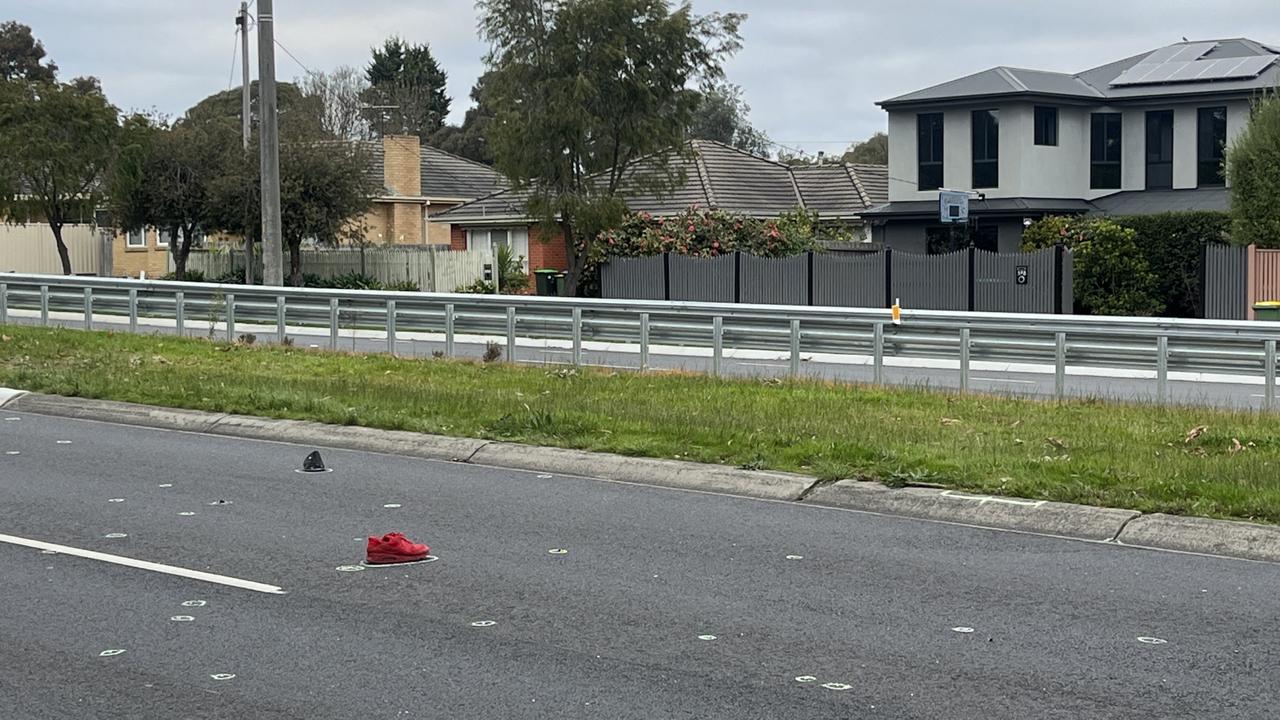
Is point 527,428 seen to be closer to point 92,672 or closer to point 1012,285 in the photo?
point 92,672

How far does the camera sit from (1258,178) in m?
32.4

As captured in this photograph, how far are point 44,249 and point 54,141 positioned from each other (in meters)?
10.7

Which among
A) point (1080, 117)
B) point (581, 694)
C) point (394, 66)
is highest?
point (394, 66)

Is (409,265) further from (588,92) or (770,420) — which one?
(770,420)

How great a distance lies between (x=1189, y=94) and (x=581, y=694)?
40.6m

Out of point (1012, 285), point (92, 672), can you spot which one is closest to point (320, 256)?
point (1012, 285)

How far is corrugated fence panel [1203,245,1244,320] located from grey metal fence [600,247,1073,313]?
297 cm

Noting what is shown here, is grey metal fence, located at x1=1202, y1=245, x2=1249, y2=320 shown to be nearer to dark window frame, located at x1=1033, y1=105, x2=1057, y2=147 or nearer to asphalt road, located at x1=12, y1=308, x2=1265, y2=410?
dark window frame, located at x1=1033, y1=105, x2=1057, y2=147

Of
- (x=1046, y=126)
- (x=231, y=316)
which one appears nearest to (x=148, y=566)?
(x=231, y=316)

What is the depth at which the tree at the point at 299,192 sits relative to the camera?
42.6m

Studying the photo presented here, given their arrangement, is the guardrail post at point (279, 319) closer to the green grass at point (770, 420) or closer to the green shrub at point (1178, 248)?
the green grass at point (770, 420)

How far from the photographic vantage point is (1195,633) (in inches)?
283

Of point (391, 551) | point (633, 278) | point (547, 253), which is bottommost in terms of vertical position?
point (391, 551)

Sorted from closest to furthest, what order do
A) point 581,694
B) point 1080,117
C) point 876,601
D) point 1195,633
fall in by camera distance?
point 581,694, point 1195,633, point 876,601, point 1080,117
